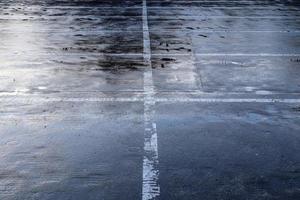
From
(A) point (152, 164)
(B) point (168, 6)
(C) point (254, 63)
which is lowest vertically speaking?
(B) point (168, 6)

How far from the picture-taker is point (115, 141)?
6.16m

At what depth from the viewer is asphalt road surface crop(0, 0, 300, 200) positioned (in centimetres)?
518

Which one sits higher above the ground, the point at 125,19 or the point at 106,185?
the point at 106,185

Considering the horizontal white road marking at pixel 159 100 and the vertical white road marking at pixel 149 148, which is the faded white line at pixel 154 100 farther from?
the vertical white road marking at pixel 149 148

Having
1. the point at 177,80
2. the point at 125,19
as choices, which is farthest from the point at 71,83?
the point at 125,19

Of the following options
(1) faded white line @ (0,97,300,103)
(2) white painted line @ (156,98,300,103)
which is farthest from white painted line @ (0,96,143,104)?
(2) white painted line @ (156,98,300,103)

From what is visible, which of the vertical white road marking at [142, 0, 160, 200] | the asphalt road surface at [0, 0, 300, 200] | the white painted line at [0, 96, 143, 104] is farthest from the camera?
the white painted line at [0, 96, 143, 104]

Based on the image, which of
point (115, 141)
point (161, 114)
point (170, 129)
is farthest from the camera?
point (161, 114)

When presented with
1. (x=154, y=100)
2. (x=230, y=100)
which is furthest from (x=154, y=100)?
(x=230, y=100)

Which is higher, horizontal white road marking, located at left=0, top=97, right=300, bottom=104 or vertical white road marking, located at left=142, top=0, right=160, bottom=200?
vertical white road marking, located at left=142, top=0, right=160, bottom=200

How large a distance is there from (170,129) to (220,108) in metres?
1.13

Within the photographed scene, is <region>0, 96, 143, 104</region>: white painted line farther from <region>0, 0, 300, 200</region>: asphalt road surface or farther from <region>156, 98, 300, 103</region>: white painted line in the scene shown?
<region>156, 98, 300, 103</region>: white painted line

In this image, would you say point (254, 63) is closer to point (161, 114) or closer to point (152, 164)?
point (161, 114)

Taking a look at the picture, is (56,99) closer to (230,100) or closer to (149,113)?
(149,113)
